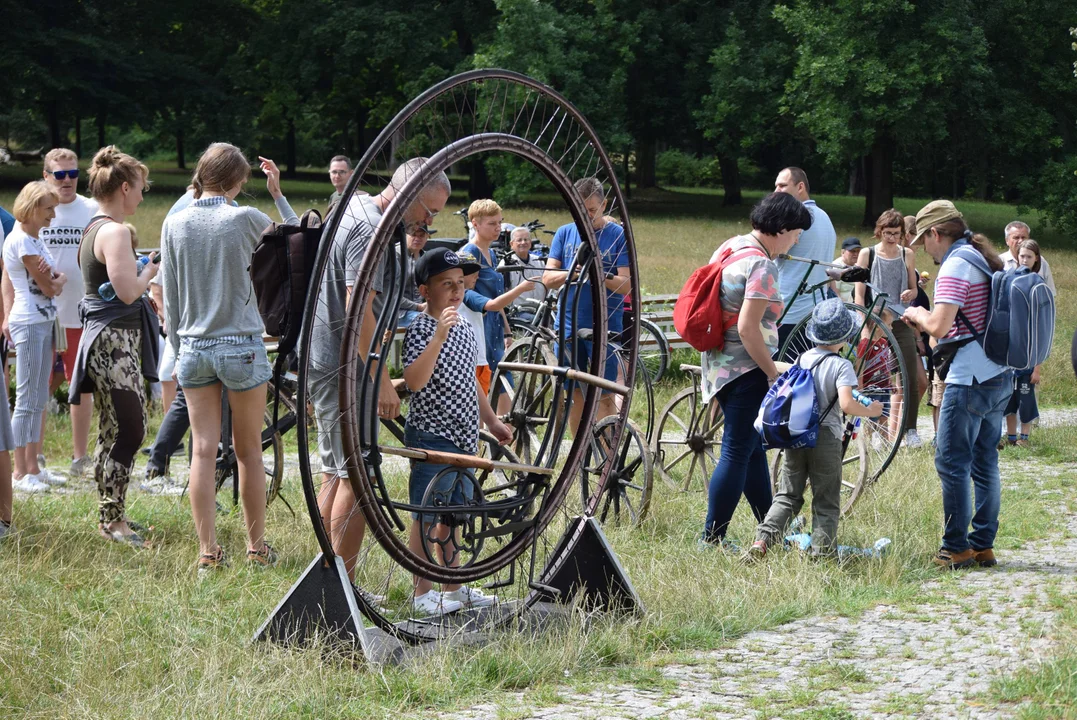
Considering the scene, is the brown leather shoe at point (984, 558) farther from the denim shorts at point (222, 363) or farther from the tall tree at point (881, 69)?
the tall tree at point (881, 69)

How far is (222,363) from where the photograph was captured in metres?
5.34

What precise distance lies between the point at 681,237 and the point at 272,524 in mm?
23329

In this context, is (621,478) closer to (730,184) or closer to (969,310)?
(969,310)

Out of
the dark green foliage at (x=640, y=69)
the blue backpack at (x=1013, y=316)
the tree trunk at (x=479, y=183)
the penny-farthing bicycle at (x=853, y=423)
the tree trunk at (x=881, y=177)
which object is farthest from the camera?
the tree trunk at (x=479, y=183)

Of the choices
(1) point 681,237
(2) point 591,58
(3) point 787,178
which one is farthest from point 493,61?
(3) point 787,178

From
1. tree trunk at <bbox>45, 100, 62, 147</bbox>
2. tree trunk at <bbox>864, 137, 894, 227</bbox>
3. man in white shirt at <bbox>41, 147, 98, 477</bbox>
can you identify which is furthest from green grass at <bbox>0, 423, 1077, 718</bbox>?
tree trunk at <bbox>45, 100, 62, 147</bbox>

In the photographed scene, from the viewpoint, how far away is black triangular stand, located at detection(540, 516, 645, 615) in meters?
5.12

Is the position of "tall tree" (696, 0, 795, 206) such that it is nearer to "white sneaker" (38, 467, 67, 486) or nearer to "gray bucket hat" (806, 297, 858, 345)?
"white sneaker" (38, 467, 67, 486)

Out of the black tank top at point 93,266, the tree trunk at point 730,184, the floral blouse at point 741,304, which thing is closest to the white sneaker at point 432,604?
the floral blouse at point 741,304

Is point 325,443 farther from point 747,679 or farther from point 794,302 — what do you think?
point 794,302

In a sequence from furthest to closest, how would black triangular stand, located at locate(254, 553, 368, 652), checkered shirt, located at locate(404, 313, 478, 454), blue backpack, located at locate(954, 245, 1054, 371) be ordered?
blue backpack, located at locate(954, 245, 1054, 371) < checkered shirt, located at locate(404, 313, 478, 454) < black triangular stand, located at locate(254, 553, 368, 652)

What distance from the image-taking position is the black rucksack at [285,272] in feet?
14.6

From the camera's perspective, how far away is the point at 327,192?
3922 cm

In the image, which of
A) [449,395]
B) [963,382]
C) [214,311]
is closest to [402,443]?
[449,395]
